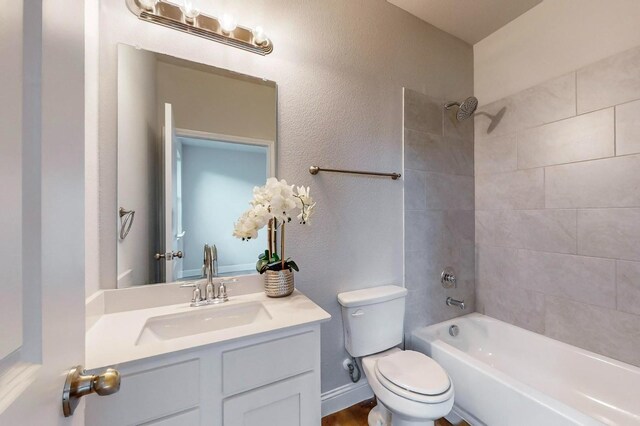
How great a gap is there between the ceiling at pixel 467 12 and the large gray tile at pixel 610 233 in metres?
1.46

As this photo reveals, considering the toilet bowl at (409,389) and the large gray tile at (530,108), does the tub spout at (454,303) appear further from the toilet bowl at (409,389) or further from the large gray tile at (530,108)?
the large gray tile at (530,108)

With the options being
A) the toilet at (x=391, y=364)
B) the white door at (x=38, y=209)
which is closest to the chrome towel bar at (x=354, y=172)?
the toilet at (x=391, y=364)

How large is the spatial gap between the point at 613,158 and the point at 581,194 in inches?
9.3

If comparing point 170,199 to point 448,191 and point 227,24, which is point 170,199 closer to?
point 227,24

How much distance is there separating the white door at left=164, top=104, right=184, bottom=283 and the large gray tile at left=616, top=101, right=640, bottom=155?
7.78 ft

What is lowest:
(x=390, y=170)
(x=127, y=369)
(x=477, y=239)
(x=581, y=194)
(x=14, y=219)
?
(x=127, y=369)

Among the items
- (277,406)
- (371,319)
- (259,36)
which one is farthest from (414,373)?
(259,36)

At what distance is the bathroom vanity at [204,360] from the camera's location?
76 cm

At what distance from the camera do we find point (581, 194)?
158 centimetres

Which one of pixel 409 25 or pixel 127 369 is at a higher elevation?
pixel 409 25

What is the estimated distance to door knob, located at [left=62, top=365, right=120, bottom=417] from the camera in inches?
17.3

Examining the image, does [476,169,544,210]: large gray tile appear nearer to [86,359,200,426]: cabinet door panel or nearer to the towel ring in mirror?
[86,359,200,426]: cabinet door panel

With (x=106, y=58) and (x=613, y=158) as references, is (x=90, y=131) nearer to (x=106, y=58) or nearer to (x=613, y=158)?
(x=106, y=58)

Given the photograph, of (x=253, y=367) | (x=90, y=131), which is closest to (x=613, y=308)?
(x=253, y=367)
